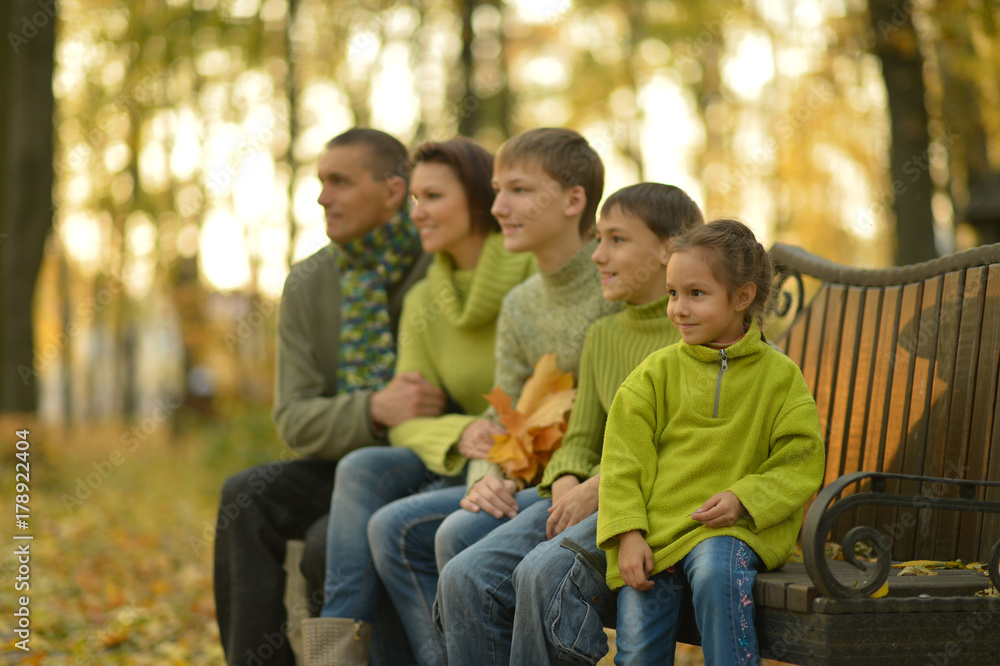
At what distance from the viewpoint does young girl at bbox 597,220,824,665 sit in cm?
261

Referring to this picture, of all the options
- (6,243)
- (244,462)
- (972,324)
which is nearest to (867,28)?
(972,324)

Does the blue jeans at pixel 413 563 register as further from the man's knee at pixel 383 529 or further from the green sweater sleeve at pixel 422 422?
the green sweater sleeve at pixel 422 422

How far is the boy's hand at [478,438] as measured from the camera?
3629 millimetres

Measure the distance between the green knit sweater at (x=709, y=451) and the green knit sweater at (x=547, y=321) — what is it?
76cm

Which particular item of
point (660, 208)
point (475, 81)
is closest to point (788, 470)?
point (660, 208)

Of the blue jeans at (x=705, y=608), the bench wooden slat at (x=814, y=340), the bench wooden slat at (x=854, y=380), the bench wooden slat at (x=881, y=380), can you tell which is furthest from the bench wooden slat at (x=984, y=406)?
the bench wooden slat at (x=814, y=340)

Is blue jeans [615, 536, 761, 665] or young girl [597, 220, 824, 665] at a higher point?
A: young girl [597, 220, 824, 665]

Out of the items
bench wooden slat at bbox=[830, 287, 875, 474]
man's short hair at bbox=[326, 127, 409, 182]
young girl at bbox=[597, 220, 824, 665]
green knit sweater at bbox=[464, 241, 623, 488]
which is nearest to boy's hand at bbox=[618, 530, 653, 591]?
young girl at bbox=[597, 220, 824, 665]

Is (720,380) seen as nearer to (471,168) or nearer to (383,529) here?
(383,529)

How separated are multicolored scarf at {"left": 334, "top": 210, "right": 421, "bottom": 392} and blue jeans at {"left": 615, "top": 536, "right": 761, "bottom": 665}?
6.41 feet

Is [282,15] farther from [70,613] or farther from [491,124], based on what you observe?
[70,613]

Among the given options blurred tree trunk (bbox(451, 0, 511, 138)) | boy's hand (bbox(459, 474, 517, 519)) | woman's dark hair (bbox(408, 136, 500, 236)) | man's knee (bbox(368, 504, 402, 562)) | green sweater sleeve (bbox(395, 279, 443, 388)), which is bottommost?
man's knee (bbox(368, 504, 402, 562))

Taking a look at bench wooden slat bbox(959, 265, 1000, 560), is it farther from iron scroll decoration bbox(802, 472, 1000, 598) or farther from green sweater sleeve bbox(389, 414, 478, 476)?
green sweater sleeve bbox(389, 414, 478, 476)

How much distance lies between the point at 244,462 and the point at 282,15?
8961mm
